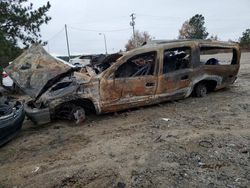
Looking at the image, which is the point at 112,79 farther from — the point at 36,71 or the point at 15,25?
the point at 15,25

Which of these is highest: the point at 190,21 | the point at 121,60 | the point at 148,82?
the point at 190,21

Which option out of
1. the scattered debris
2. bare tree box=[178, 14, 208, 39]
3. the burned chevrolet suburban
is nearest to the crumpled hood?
the burned chevrolet suburban

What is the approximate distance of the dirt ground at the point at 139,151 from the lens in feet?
14.1

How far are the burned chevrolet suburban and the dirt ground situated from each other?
1.22ft

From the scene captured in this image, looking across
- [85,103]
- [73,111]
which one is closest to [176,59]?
[85,103]

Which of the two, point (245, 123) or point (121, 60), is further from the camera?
point (121, 60)

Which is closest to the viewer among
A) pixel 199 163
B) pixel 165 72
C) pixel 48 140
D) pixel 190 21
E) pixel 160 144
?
pixel 199 163

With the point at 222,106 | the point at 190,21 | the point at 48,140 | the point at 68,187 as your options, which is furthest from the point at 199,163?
the point at 190,21

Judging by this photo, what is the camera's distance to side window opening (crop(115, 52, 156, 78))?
25.0 ft

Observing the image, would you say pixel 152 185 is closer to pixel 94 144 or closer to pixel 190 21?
pixel 94 144

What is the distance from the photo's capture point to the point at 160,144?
5.39 m

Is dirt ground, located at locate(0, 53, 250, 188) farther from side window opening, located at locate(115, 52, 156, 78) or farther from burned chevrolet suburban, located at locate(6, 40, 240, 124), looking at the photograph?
side window opening, located at locate(115, 52, 156, 78)

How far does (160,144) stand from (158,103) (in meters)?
2.91

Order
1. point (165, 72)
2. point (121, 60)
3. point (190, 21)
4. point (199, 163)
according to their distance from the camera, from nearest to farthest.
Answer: point (199, 163) < point (121, 60) < point (165, 72) < point (190, 21)
